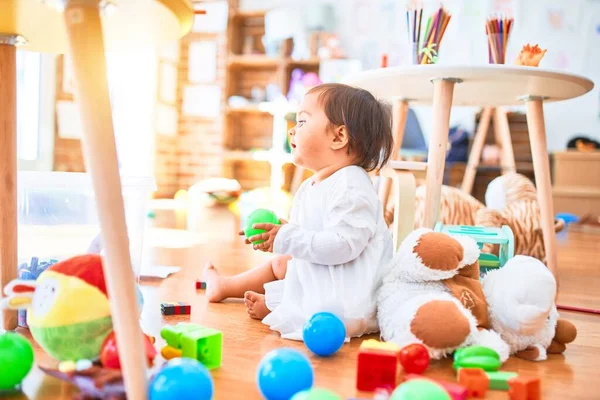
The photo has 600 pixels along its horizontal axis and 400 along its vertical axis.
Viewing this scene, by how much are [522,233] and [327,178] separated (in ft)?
2.95

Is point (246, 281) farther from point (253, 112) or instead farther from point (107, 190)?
point (253, 112)

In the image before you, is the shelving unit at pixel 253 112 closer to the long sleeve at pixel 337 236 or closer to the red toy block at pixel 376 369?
the long sleeve at pixel 337 236

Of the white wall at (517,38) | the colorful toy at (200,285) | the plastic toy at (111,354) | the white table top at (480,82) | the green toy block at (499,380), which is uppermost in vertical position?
the white wall at (517,38)

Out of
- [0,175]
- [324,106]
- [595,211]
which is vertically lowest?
[595,211]

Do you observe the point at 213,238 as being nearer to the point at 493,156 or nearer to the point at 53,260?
the point at 53,260

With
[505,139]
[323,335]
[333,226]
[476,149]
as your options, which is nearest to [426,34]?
[333,226]

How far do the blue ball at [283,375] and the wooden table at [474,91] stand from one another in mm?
673

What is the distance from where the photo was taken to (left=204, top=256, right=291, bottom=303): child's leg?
109cm

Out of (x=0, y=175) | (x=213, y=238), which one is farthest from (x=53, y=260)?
(x=213, y=238)

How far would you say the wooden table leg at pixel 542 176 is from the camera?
4.47ft

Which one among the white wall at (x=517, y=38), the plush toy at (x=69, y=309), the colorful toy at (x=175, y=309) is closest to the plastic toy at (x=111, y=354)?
the plush toy at (x=69, y=309)

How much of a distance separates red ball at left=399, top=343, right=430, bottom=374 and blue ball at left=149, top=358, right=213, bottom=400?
0.27 metres

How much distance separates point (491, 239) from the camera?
1122 millimetres

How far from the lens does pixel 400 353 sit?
0.73 m
